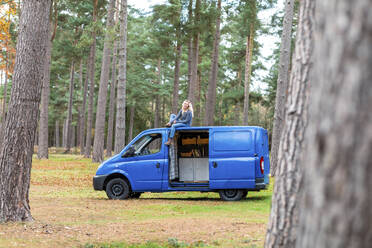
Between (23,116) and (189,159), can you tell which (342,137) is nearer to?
A: (23,116)

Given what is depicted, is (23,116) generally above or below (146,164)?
above

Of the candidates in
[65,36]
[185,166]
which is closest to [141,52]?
[65,36]

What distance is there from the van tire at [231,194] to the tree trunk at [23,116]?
20.1 ft

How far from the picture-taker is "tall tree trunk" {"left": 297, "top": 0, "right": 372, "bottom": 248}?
214cm

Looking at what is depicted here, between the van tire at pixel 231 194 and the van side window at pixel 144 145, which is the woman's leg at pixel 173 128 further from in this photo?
the van tire at pixel 231 194

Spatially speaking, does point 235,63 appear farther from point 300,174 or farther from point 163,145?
point 300,174

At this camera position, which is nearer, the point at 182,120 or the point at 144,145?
the point at 182,120

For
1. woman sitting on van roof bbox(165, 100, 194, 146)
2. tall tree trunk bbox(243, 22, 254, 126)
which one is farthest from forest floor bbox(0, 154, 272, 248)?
tall tree trunk bbox(243, 22, 254, 126)

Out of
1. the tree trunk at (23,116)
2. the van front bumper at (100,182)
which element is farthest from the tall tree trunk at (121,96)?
the tree trunk at (23,116)

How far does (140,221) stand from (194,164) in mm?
4603

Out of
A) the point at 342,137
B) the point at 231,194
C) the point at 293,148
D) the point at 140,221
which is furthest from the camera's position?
the point at 231,194

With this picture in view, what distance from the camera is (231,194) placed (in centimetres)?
1309

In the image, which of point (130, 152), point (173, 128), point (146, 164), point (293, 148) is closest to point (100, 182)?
point (130, 152)

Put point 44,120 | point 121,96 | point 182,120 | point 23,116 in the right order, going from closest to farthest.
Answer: point 23,116 < point 182,120 < point 121,96 < point 44,120
